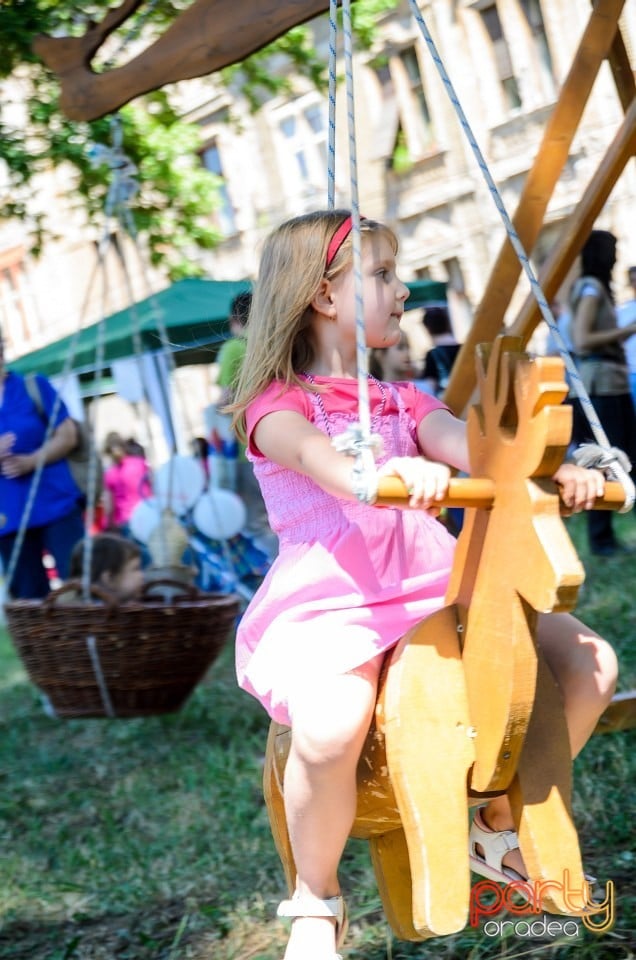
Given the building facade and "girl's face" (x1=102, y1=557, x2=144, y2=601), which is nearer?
"girl's face" (x1=102, y1=557, x2=144, y2=601)

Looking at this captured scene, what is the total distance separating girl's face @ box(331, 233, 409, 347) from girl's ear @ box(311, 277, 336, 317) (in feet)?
0.05

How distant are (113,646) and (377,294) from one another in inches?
116

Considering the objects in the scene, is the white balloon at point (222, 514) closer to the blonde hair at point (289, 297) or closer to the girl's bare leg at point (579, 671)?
the blonde hair at point (289, 297)

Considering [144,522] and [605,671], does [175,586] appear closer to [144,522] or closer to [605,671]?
[144,522]

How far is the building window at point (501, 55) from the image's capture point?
17.1 metres

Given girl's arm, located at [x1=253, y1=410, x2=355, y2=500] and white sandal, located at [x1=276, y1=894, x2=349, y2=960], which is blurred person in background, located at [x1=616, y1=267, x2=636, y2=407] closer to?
girl's arm, located at [x1=253, y1=410, x2=355, y2=500]

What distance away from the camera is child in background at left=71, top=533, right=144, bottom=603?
5.57 metres

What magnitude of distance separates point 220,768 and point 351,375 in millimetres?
2427

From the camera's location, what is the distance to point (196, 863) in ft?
11.9

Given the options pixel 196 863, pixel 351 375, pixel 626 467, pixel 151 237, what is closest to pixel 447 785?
→ pixel 626 467

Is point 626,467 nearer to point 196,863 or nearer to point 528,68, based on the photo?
point 196,863

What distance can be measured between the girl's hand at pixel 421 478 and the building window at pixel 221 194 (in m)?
20.7

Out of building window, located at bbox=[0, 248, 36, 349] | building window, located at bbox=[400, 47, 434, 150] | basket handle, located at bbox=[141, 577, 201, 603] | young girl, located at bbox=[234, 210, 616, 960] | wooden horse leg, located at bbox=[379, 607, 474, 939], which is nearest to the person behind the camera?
wooden horse leg, located at bbox=[379, 607, 474, 939]

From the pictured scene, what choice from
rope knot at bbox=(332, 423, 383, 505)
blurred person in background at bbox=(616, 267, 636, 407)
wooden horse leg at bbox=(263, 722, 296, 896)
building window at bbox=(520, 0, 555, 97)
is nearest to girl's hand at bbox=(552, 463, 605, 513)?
rope knot at bbox=(332, 423, 383, 505)
